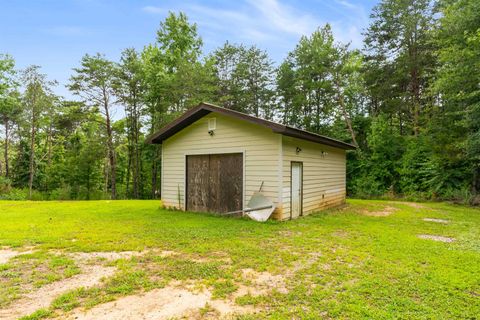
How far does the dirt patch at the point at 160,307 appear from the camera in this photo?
7.56 feet

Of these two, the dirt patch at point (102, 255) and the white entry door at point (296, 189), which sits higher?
the white entry door at point (296, 189)

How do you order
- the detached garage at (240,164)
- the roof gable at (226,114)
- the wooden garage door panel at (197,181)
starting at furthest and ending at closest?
the wooden garage door panel at (197,181), the detached garage at (240,164), the roof gable at (226,114)

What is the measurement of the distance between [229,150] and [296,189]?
7.23 feet

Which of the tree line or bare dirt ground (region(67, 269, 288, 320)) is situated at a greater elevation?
the tree line

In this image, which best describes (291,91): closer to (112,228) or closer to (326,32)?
(326,32)

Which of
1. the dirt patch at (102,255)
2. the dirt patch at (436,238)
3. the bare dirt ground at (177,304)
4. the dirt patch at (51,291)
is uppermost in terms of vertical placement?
the bare dirt ground at (177,304)

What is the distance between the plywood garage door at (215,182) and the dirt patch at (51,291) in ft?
13.8

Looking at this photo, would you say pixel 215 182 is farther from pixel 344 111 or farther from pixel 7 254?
pixel 344 111

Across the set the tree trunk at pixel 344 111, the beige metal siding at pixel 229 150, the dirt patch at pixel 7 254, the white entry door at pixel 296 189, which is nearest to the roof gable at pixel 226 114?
the beige metal siding at pixel 229 150

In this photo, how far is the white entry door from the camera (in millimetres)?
6957

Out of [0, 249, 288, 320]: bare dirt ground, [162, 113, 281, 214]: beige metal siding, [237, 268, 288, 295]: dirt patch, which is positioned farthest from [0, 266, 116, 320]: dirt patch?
[162, 113, 281, 214]: beige metal siding

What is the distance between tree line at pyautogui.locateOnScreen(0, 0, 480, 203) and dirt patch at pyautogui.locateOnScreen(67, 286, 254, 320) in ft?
38.6

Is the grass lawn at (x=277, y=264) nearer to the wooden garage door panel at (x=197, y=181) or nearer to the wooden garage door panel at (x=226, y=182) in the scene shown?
the wooden garage door panel at (x=226, y=182)

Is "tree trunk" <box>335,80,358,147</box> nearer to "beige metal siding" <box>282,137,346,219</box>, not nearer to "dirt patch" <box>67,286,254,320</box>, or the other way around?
"beige metal siding" <box>282,137,346,219</box>
